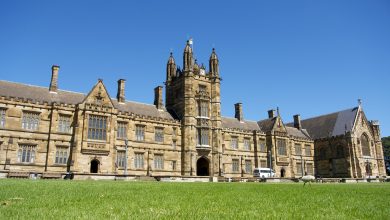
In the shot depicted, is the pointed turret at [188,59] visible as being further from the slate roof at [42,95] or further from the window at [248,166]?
the window at [248,166]

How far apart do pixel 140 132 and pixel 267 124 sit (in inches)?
1000

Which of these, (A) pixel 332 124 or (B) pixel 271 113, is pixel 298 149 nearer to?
(B) pixel 271 113

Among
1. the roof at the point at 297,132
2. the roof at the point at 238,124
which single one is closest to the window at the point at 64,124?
the roof at the point at 238,124

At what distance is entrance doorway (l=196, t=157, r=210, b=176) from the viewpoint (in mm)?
45844

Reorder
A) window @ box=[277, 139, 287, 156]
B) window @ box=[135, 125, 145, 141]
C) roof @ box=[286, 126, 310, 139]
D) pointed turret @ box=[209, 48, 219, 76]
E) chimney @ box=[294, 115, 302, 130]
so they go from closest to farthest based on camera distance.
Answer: window @ box=[135, 125, 145, 141], pointed turret @ box=[209, 48, 219, 76], window @ box=[277, 139, 287, 156], roof @ box=[286, 126, 310, 139], chimney @ box=[294, 115, 302, 130]

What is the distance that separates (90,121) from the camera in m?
35.9

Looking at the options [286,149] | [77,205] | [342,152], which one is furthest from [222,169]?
[77,205]

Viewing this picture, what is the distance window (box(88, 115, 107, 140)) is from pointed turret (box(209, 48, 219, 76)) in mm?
19691

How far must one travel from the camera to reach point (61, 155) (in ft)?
113

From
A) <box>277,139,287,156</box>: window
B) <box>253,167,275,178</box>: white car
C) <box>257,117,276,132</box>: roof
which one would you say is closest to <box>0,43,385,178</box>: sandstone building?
<box>277,139,287,156</box>: window

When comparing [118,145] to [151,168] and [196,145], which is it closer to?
[151,168]

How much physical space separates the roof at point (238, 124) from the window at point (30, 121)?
88.8 ft

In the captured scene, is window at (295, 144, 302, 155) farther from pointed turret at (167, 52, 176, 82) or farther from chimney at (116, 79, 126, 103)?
chimney at (116, 79, 126, 103)

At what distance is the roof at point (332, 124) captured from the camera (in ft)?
191
